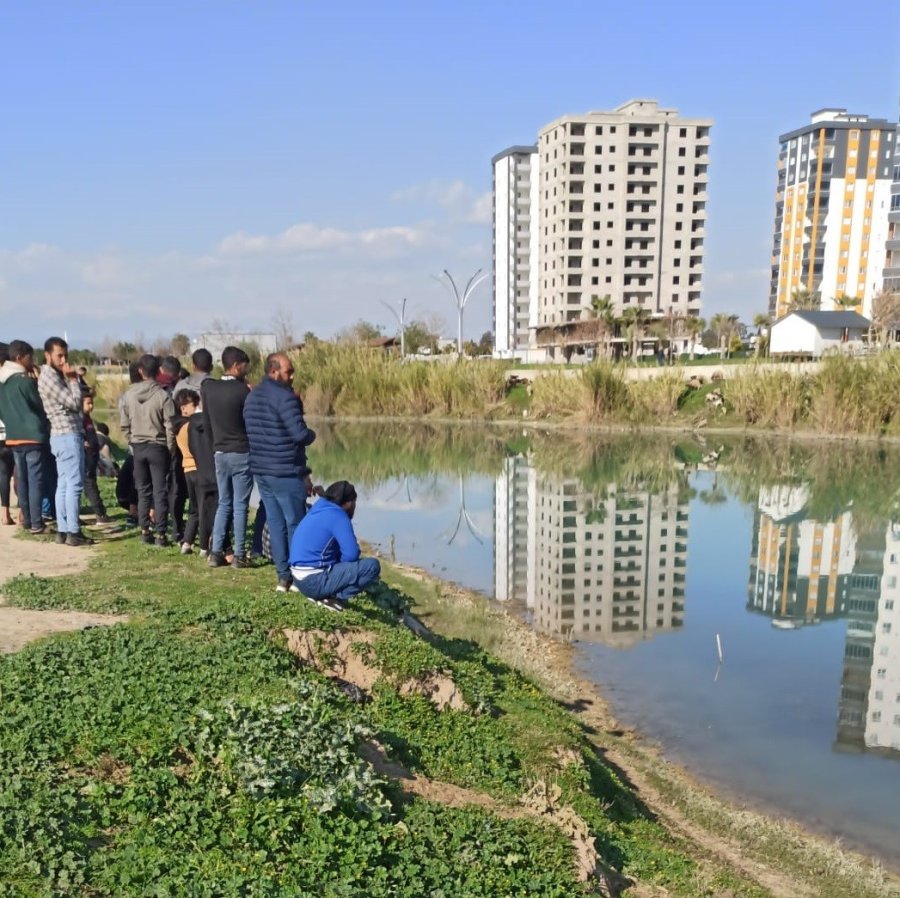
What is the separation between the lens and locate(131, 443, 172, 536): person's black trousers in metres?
8.07

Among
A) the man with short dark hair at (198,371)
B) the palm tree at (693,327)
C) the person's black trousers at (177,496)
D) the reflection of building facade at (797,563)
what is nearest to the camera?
the man with short dark hair at (198,371)

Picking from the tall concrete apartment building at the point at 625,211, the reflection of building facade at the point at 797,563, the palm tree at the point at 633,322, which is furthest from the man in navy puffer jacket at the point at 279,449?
the tall concrete apartment building at the point at 625,211

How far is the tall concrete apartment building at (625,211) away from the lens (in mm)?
71688

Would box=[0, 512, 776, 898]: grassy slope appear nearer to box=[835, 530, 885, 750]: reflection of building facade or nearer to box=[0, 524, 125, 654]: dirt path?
box=[0, 524, 125, 654]: dirt path

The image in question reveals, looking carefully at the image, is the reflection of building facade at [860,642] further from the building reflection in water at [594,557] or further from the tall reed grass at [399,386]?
the tall reed grass at [399,386]

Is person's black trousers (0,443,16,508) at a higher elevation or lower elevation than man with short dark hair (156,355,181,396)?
lower

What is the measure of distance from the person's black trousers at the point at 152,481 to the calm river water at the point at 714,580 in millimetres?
4798

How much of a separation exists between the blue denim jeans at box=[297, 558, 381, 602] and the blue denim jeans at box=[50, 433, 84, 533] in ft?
10.4

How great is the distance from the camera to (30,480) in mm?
8180

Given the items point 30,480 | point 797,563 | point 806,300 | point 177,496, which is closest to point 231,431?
point 177,496

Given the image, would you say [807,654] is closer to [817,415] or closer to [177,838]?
[177,838]

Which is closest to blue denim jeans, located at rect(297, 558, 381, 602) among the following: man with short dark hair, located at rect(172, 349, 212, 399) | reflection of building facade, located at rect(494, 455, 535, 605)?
man with short dark hair, located at rect(172, 349, 212, 399)

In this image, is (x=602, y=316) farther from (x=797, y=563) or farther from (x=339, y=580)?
(x=339, y=580)

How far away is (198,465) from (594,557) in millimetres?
7465
